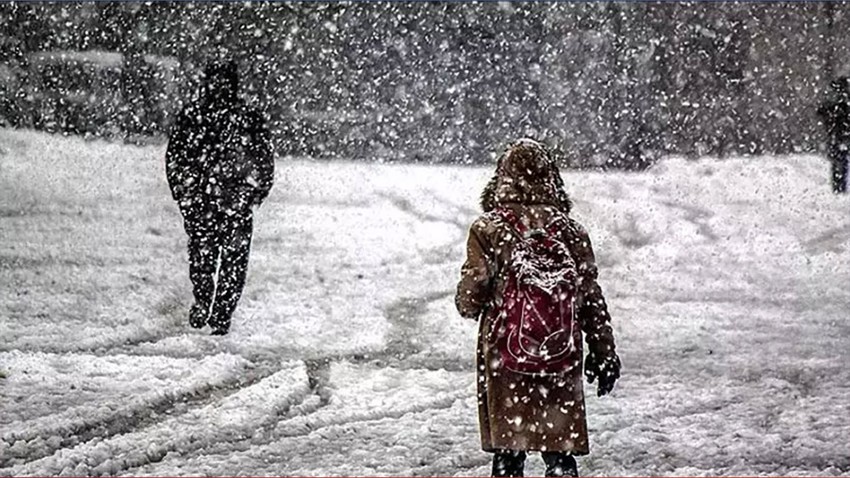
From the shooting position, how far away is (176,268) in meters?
7.59

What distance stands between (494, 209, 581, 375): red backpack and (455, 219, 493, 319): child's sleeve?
58mm

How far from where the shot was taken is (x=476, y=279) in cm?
323

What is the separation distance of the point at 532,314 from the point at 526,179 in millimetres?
423

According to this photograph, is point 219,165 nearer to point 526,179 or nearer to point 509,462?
point 526,179

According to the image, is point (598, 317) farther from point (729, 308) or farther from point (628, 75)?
point (628, 75)

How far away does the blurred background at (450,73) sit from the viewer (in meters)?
7.70

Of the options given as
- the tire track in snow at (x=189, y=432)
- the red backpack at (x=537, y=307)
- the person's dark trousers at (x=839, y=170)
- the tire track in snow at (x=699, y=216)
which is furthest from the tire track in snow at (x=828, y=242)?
the red backpack at (x=537, y=307)

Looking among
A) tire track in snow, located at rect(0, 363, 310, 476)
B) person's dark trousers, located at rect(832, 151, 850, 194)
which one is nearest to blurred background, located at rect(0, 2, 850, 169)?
person's dark trousers, located at rect(832, 151, 850, 194)

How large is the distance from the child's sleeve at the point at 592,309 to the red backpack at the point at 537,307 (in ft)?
0.14

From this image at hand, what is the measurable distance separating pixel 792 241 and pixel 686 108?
1.22m

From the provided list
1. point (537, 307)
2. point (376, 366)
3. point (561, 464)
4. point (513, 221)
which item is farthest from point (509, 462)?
point (376, 366)

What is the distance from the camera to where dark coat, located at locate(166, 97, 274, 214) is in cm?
590

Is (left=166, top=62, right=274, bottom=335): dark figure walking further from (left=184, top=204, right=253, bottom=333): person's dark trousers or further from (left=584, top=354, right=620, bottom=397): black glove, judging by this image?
(left=584, top=354, right=620, bottom=397): black glove

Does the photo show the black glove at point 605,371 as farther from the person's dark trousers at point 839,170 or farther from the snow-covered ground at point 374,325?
the person's dark trousers at point 839,170
